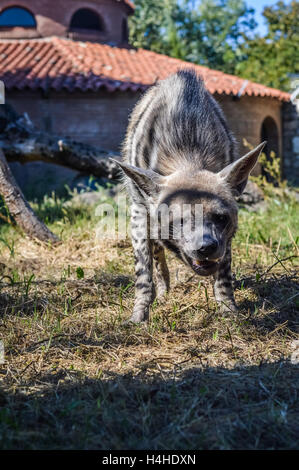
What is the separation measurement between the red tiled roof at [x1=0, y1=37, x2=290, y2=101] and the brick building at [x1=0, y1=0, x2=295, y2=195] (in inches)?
0.9

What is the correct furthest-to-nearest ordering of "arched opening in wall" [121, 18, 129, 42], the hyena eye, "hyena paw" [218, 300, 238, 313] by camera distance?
"arched opening in wall" [121, 18, 129, 42] < "hyena paw" [218, 300, 238, 313] < the hyena eye

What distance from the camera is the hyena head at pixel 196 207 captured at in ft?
10.0

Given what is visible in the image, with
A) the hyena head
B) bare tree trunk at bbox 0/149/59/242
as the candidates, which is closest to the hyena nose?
the hyena head

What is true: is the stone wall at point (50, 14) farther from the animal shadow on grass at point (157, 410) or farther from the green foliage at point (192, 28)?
the animal shadow on grass at point (157, 410)

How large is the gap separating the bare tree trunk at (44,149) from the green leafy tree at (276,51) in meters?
11.2

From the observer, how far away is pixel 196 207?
10.1 ft

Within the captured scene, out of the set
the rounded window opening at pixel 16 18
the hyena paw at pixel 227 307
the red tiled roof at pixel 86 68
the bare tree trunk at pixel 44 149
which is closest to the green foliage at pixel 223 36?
the red tiled roof at pixel 86 68

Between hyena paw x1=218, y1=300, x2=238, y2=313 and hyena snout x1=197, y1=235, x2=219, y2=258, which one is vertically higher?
hyena snout x1=197, y1=235, x2=219, y2=258

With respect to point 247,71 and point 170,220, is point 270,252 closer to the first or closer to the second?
point 170,220

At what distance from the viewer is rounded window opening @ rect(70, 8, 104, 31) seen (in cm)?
1473

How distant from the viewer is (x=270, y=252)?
213 inches

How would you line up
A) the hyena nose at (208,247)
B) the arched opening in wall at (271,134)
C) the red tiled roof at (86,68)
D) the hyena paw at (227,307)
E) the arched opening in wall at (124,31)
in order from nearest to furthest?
the hyena nose at (208,247) < the hyena paw at (227,307) < the red tiled roof at (86,68) < the arched opening in wall at (271,134) < the arched opening in wall at (124,31)

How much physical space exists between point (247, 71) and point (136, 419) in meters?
17.4

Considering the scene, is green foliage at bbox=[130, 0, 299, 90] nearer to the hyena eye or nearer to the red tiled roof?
the red tiled roof
